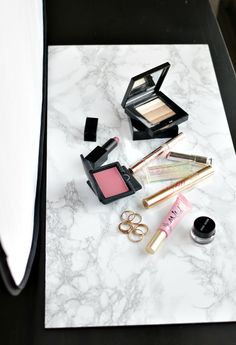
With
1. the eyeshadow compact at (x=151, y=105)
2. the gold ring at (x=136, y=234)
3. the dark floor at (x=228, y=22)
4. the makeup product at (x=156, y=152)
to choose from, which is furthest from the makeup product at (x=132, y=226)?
the dark floor at (x=228, y=22)

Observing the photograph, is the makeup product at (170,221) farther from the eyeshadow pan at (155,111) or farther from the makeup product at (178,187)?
the eyeshadow pan at (155,111)

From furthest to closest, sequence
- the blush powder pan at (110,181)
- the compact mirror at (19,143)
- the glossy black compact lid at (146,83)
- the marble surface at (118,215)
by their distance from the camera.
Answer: the glossy black compact lid at (146,83), the blush powder pan at (110,181), the marble surface at (118,215), the compact mirror at (19,143)

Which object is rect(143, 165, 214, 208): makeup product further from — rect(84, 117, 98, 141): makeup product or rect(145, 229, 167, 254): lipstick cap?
rect(84, 117, 98, 141): makeup product

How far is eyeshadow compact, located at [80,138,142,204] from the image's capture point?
3.93ft

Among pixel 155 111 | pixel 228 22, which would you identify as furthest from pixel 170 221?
pixel 228 22

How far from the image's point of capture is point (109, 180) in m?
1.21

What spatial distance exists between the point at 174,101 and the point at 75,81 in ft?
0.83

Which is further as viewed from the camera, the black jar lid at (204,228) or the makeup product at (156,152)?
the makeup product at (156,152)

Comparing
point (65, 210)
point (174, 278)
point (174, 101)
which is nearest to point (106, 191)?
point (65, 210)

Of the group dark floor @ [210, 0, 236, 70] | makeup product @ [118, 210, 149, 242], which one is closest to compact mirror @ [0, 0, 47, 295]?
makeup product @ [118, 210, 149, 242]

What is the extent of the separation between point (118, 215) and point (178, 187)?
0.14 m

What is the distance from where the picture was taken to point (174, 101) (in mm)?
1425

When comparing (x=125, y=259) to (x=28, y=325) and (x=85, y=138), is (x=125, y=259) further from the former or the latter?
(x=85, y=138)

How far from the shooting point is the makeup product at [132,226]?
3.84ft
